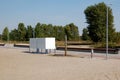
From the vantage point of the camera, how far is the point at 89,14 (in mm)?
84500

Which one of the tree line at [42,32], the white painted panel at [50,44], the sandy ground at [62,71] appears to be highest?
the tree line at [42,32]

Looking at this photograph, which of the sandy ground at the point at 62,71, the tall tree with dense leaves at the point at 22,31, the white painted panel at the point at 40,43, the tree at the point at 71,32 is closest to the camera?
the sandy ground at the point at 62,71

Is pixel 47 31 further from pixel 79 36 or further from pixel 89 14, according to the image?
pixel 89 14

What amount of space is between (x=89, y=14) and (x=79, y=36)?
42.0m

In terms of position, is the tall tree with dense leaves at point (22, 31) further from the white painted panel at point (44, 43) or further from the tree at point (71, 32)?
the white painted panel at point (44, 43)

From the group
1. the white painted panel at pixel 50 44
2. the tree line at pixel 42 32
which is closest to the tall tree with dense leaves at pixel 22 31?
the tree line at pixel 42 32

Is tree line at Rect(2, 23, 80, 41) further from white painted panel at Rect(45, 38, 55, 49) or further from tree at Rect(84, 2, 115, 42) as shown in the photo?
white painted panel at Rect(45, 38, 55, 49)

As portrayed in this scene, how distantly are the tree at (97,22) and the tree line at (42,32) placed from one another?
25927mm

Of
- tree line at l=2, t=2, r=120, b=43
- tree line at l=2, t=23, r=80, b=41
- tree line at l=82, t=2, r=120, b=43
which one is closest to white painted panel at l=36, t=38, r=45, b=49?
tree line at l=2, t=2, r=120, b=43

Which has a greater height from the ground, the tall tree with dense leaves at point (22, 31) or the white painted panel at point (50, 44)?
the tall tree with dense leaves at point (22, 31)

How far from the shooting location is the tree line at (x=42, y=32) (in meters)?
108

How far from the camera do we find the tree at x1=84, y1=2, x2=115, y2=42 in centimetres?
7938

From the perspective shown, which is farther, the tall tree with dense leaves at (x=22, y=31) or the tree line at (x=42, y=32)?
the tall tree with dense leaves at (x=22, y=31)

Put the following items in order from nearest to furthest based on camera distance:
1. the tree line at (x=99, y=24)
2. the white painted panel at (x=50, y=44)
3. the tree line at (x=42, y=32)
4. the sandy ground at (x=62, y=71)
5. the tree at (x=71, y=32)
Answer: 1. the sandy ground at (x=62, y=71)
2. the white painted panel at (x=50, y=44)
3. the tree line at (x=99, y=24)
4. the tree line at (x=42, y=32)
5. the tree at (x=71, y=32)
